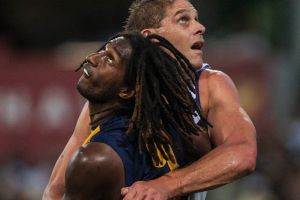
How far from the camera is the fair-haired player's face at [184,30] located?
434cm

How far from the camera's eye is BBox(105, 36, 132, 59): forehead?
3.75 metres

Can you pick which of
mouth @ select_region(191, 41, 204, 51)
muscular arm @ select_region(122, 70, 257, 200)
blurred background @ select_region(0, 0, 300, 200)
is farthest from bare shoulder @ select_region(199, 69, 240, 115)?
blurred background @ select_region(0, 0, 300, 200)

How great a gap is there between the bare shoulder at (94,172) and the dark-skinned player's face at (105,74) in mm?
285

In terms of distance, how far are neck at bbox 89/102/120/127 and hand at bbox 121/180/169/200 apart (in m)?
0.34

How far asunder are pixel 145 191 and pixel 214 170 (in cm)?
37

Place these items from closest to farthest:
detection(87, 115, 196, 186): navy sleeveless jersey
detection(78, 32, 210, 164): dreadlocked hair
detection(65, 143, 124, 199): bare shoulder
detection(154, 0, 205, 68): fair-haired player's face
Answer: detection(65, 143, 124, 199): bare shoulder < detection(87, 115, 196, 186): navy sleeveless jersey < detection(78, 32, 210, 164): dreadlocked hair < detection(154, 0, 205, 68): fair-haired player's face

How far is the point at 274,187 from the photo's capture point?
7.07 metres

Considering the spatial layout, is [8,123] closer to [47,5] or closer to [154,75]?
[47,5]

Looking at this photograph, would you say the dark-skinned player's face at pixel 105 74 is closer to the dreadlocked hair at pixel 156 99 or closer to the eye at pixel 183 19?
the dreadlocked hair at pixel 156 99

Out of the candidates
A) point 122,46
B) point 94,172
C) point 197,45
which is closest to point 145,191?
point 94,172

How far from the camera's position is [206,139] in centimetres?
413

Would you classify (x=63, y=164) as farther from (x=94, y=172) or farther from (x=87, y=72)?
(x=94, y=172)

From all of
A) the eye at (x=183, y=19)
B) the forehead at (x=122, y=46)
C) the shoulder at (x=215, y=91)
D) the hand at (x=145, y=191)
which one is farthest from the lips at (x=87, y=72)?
the eye at (x=183, y=19)

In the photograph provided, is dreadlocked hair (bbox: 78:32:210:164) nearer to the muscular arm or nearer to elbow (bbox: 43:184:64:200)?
the muscular arm
